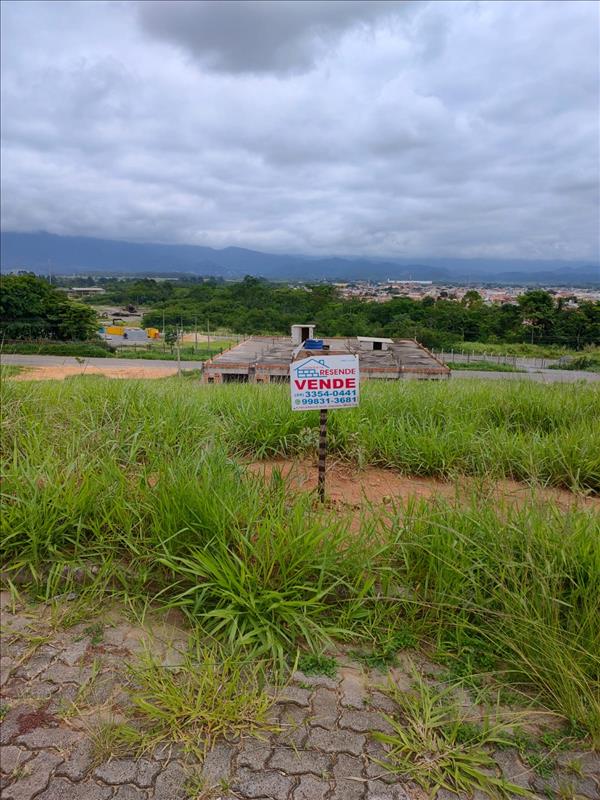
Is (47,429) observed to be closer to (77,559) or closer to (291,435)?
(77,559)

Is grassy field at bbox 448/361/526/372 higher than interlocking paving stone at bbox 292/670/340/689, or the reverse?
interlocking paving stone at bbox 292/670/340/689

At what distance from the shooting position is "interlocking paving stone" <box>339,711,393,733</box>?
4.58ft

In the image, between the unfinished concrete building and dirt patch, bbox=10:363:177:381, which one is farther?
the unfinished concrete building

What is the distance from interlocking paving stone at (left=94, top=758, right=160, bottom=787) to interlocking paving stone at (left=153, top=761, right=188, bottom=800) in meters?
0.02

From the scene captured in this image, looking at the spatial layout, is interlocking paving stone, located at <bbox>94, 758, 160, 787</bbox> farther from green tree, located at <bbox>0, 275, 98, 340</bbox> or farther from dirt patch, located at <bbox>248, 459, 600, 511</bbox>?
green tree, located at <bbox>0, 275, 98, 340</bbox>

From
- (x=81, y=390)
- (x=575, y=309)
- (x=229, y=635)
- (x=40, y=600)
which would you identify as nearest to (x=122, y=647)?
(x=229, y=635)

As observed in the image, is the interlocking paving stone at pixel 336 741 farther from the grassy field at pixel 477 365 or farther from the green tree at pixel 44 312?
the green tree at pixel 44 312

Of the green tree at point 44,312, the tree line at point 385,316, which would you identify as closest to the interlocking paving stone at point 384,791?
the tree line at point 385,316

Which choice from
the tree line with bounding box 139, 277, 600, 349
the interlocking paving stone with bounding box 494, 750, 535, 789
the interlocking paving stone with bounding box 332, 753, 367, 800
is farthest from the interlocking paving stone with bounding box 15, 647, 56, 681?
the tree line with bounding box 139, 277, 600, 349

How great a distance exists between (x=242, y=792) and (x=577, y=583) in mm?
1329

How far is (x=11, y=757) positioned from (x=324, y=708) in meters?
0.93

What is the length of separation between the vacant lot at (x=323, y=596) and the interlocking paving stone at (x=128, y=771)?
0.10ft

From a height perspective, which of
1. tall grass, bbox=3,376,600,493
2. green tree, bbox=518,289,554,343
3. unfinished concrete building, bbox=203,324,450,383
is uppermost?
green tree, bbox=518,289,554,343

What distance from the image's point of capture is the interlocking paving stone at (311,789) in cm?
122
